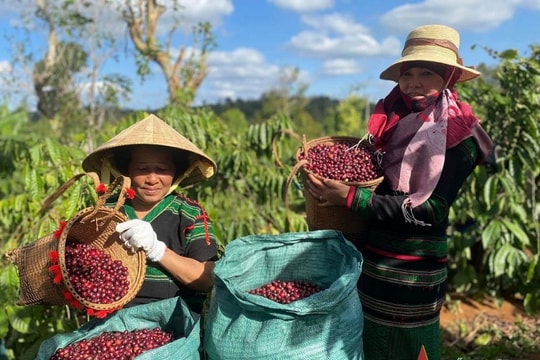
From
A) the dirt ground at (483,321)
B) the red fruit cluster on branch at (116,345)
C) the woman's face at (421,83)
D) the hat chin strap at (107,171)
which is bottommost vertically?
the dirt ground at (483,321)

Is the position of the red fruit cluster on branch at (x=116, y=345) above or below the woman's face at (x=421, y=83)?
below

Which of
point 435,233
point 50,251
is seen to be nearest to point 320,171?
point 435,233

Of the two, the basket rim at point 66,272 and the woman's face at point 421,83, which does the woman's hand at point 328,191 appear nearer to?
the woman's face at point 421,83

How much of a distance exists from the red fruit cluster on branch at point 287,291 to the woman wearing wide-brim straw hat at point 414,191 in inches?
11.1

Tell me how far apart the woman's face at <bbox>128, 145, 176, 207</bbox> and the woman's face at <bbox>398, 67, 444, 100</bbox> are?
0.82 meters

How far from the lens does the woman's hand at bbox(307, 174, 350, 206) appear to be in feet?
5.35

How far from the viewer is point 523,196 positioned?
3848 millimetres

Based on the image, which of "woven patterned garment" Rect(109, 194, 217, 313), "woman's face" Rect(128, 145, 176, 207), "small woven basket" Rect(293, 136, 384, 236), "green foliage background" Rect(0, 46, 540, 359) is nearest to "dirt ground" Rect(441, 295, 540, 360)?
"green foliage background" Rect(0, 46, 540, 359)

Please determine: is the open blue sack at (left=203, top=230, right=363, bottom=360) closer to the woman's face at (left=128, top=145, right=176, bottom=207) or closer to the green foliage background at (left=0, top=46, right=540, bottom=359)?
the woman's face at (left=128, top=145, right=176, bottom=207)

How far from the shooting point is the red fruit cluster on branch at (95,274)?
1.48 meters

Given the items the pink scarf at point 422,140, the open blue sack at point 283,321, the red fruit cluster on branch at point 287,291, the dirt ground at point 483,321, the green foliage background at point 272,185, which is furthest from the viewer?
the dirt ground at point 483,321

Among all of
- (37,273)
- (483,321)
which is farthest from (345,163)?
(483,321)

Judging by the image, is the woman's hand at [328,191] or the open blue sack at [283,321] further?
the woman's hand at [328,191]

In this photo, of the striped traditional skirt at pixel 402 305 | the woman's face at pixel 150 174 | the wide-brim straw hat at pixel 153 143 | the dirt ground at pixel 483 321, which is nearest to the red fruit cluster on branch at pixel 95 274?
the woman's face at pixel 150 174
